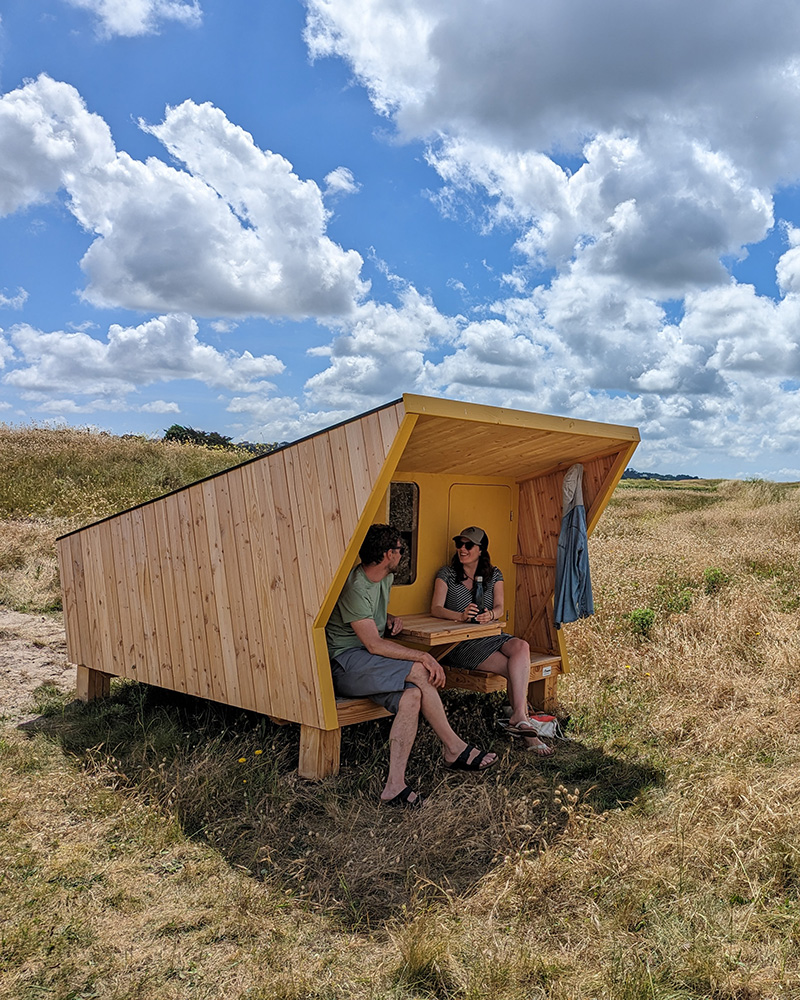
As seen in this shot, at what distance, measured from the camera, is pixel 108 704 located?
7.56 m

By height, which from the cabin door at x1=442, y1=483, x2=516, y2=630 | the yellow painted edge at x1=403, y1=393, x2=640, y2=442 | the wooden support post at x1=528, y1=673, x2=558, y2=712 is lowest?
the wooden support post at x1=528, y1=673, x2=558, y2=712

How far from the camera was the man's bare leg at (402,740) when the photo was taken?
503 centimetres

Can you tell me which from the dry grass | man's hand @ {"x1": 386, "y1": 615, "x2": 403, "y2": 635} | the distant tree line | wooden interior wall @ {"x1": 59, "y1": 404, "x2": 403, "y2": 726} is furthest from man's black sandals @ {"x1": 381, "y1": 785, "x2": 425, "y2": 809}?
the distant tree line

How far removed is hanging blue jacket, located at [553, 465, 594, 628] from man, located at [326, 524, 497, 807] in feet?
5.76

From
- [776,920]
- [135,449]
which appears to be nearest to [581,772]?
[776,920]

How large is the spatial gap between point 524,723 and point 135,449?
17.0 meters

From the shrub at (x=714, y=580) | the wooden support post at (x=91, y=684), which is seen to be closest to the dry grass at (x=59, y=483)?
the wooden support post at (x=91, y=684)

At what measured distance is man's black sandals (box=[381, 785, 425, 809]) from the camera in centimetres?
492

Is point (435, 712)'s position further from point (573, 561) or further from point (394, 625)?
point (573, 561)

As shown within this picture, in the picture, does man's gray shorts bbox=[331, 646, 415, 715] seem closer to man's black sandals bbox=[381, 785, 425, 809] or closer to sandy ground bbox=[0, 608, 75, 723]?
man's black sandals bbox=[381, 785, 425, 809]

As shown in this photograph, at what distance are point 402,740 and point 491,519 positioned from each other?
9.21 ft

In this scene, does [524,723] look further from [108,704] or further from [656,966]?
[108,704]

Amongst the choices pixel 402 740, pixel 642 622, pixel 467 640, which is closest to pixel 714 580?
pixel 642 622

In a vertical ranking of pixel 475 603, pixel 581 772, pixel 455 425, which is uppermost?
pixel 455 425
